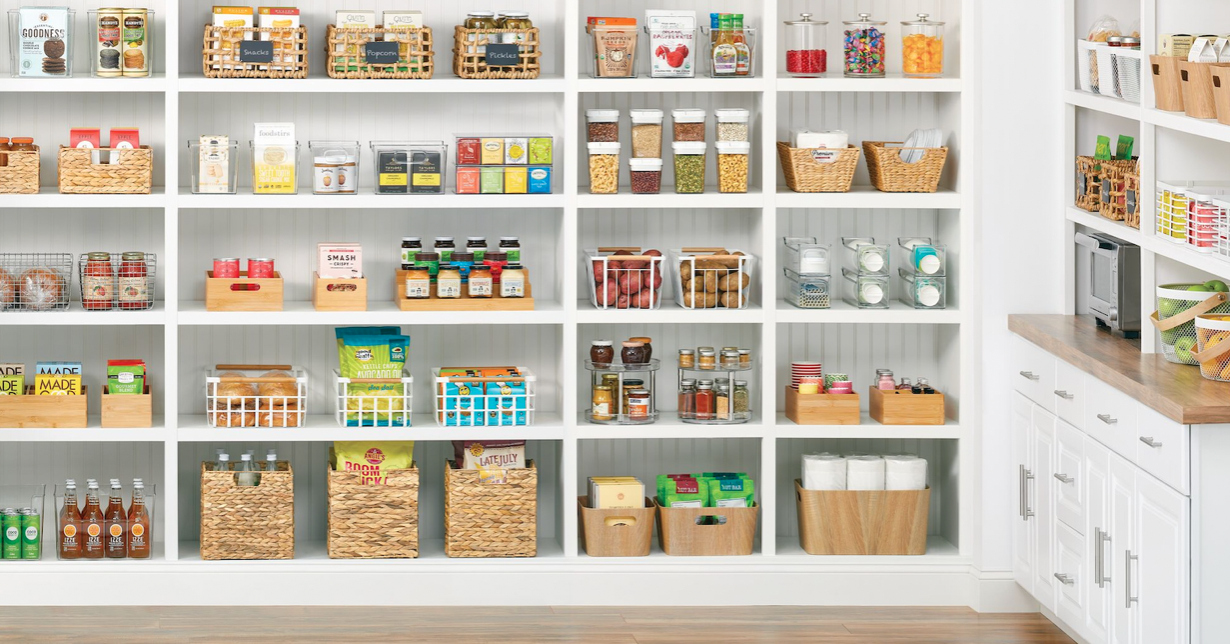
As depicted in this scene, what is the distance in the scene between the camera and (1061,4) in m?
4.27

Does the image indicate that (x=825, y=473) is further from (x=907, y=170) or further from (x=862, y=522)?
(x=907, y=170)

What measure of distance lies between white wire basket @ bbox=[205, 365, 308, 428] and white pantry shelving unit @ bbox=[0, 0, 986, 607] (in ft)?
0.14

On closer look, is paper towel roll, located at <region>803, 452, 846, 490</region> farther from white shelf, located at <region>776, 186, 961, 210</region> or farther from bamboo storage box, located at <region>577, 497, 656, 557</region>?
white shelf, located at <region>776, 186, 961, 210</region>

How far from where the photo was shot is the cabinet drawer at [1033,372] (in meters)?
4.02

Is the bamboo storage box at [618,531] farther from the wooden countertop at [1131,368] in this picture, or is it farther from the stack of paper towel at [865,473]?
the wooden countertop at [1131,368]

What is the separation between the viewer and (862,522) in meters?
4.53

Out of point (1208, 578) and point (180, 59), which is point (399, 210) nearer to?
point (180, 59)

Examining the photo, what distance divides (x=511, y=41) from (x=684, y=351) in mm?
1066

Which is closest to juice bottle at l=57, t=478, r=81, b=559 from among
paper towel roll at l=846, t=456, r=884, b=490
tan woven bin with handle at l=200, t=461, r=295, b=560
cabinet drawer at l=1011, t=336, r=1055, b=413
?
tan woven bin with handle at l=200, t=461, r=295, b=560

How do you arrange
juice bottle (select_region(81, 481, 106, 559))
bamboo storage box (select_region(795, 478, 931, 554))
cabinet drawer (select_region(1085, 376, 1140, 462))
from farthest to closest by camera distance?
bamboo storage box (select_region(795, 478, 931, 554)) → juice bottle (select_region(81, 481, 106, 559)) → cabinet drawer (select_region(1085, 376, 1140, 462))

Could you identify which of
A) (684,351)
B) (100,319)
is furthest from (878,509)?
(100,319)

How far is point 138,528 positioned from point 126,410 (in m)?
0.35

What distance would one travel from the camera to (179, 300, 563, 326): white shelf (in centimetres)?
438

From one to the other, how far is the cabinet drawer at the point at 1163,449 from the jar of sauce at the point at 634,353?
161 centimetres
